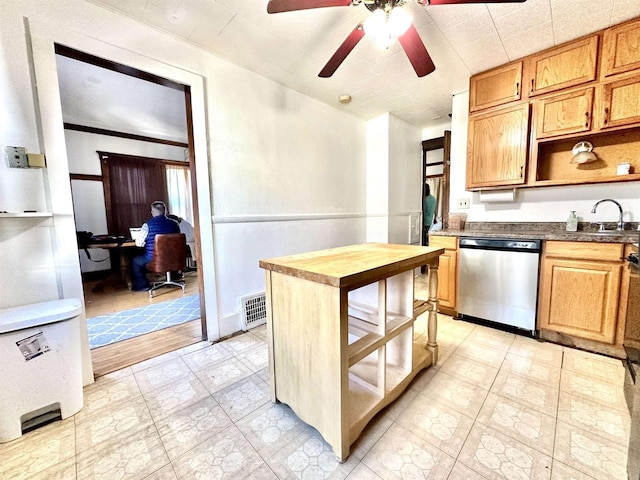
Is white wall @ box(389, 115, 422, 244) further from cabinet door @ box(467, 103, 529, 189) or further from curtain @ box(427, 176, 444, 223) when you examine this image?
curtain @ box(427, 176, 444, 223)

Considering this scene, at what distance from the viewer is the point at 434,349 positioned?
5.89 feet

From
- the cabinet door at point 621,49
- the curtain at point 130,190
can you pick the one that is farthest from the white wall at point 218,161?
the curtain at point 130,190

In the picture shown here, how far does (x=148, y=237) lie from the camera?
3.51 meters

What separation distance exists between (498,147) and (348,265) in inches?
90.3

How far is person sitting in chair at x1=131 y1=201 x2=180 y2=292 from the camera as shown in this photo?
3.48m

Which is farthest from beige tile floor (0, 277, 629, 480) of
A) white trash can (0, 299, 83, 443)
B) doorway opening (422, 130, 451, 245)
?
doorway opening (422, 130, 451, 245)

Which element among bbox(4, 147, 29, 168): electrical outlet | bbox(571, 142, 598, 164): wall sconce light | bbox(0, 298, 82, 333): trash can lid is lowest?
bbox(0, 298, 82, 333): trash can lid

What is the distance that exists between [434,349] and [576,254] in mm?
1328

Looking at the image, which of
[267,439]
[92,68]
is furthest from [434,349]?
[92,68]

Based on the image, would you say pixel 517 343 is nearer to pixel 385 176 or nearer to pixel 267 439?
pixel 267 439

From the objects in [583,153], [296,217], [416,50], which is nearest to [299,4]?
[416,50]

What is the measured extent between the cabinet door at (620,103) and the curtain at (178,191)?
19.0 feet

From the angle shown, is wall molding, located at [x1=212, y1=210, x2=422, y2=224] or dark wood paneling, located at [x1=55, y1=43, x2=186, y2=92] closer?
dark wood paneling, located at [x1=55, y1=43, x2=186, y2=92]

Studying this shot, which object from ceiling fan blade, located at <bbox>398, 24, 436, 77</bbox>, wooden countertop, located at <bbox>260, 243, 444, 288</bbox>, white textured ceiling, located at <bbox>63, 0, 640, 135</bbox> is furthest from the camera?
white textured ceiling, located at <bbox>63, 0, 640, 135</bbox>
